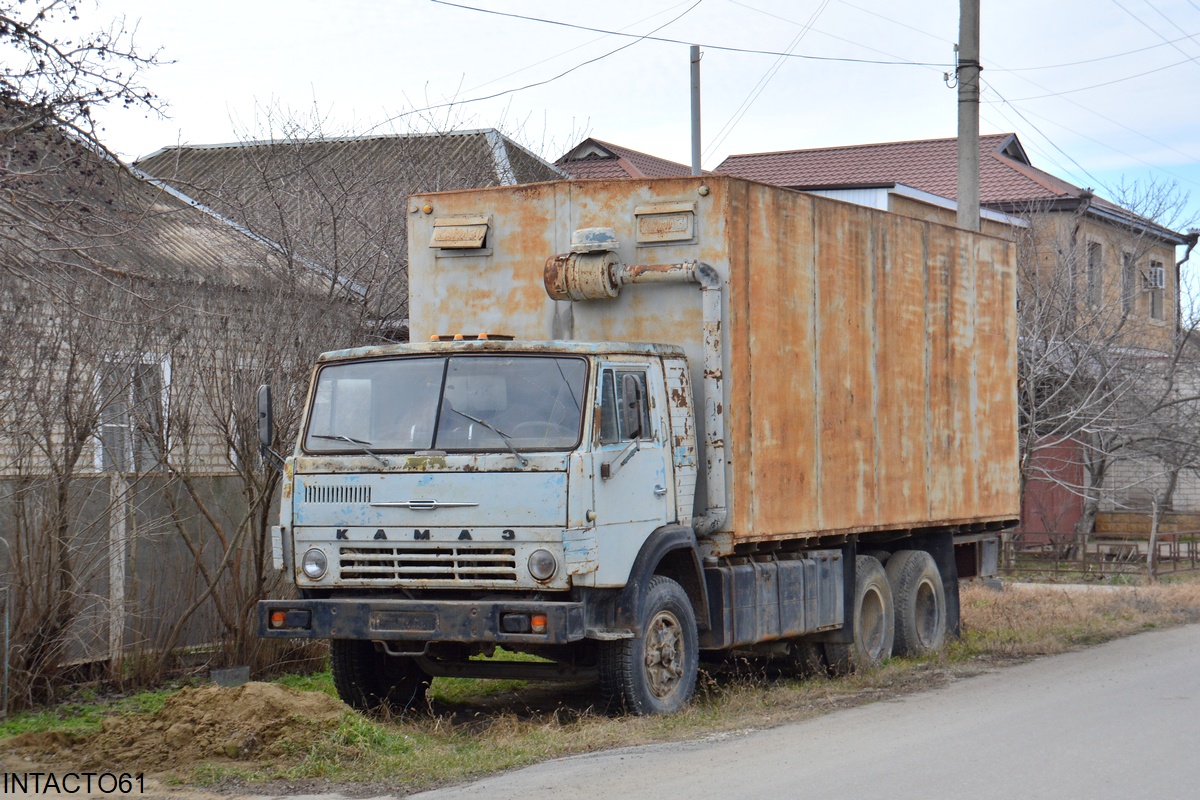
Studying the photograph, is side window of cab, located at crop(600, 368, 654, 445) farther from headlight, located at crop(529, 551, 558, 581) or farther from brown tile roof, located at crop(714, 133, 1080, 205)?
brown tile roof, located at crop(714, 133, 1080, 205)

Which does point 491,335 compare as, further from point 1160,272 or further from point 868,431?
point 1160,272

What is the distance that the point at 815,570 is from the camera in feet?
37.6

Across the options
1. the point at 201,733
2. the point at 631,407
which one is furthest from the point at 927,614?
the point at 201,733

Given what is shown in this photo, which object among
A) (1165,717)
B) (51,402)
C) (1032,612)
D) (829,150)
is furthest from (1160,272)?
(51,402)

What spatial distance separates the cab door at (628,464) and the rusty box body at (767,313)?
65 centimetres

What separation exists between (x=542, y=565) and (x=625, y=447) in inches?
41.3

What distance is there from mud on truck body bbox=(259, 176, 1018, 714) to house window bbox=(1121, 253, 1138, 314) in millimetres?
13541

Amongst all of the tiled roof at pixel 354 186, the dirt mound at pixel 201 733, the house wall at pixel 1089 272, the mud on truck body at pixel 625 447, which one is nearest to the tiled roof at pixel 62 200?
the mud on truck body at pixel 625 447

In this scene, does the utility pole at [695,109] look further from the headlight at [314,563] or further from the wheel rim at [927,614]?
the headlight at [314,563]

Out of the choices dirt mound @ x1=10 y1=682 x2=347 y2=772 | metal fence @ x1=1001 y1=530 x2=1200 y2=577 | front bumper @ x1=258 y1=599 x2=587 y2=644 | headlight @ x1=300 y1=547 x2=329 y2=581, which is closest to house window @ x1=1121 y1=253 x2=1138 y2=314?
metal fence @ x1=1001 y1=530 x2=1200 y2=577

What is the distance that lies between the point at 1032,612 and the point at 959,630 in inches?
83.2

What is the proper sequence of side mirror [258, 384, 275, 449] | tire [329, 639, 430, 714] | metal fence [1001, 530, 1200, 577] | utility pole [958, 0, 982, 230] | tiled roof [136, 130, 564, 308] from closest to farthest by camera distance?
side mirror [258, 384, 275, 449], tire [329, 639, 430, 714], tiled roof [136, 130, 564, 308], utility pole [958, 0, 982, 230], metal fence [1001, 530, 1200, 577]

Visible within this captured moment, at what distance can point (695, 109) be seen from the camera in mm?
24094

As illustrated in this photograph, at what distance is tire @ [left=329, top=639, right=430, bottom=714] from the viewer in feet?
32.2
